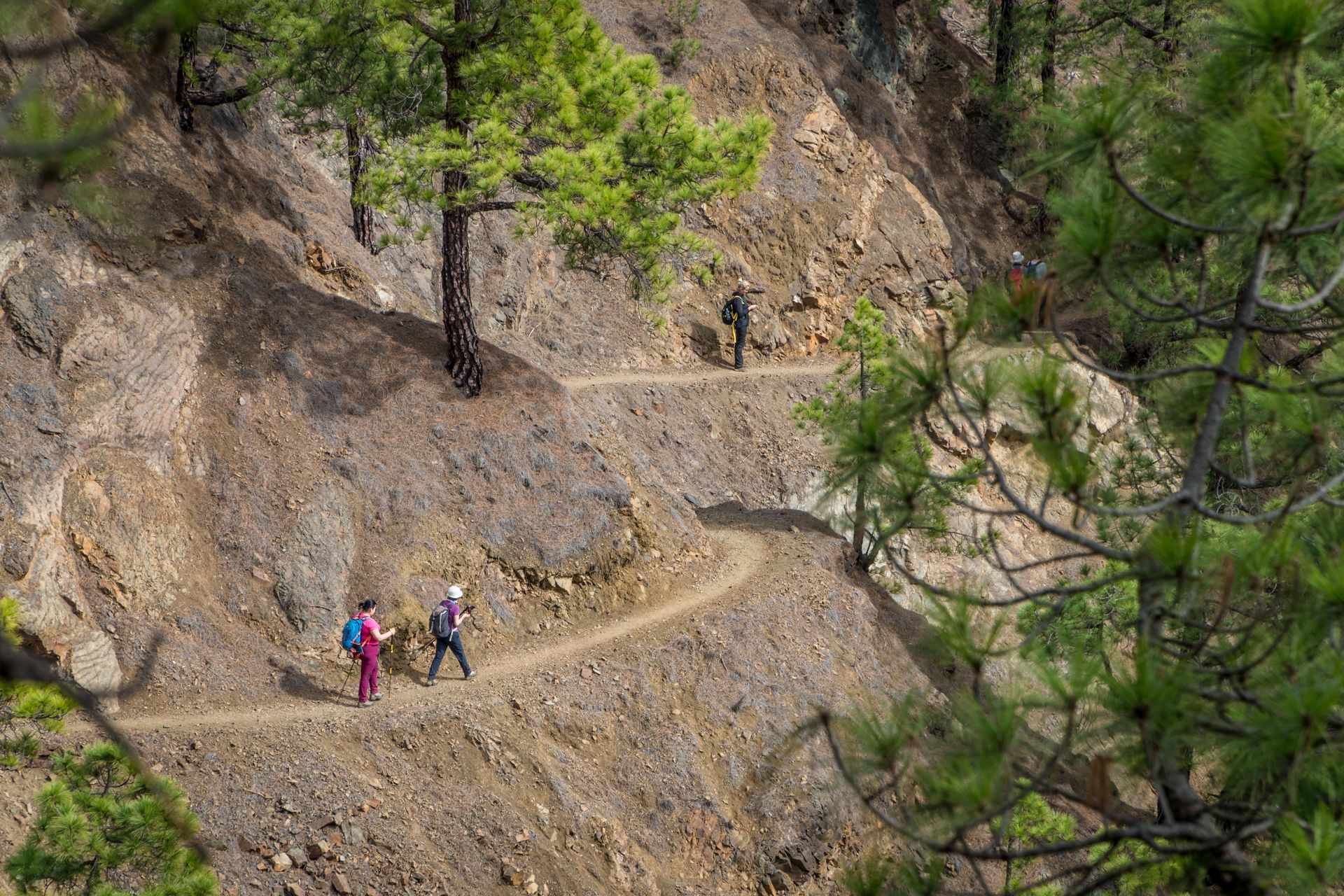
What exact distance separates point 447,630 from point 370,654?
1004 millimetres

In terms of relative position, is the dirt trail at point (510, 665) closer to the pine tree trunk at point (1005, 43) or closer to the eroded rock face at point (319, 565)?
the eroded rock face at point (319, 565)

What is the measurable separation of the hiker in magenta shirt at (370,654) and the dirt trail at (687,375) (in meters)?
9.76

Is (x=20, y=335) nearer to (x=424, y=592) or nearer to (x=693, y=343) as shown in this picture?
(x=424, y=592)

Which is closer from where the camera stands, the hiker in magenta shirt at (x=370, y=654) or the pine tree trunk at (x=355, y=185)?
the hiker in magenta shirt at (x=370, y=654)

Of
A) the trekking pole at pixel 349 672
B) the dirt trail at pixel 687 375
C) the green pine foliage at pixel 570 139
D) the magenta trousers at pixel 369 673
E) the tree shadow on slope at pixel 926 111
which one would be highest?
the tree shadow on slope at pixel 926 111

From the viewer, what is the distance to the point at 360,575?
13.0 meters

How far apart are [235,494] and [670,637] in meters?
5.94

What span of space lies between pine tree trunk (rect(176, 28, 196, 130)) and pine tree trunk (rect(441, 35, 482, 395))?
12.9 ft

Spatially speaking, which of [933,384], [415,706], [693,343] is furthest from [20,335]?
[693,343]

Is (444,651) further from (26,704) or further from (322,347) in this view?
(26,704)

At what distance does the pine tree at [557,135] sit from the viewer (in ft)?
42.1

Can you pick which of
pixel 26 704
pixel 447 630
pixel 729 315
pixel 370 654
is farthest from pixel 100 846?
pixel 729 315

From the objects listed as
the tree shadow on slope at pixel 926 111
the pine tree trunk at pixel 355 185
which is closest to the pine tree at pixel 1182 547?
the pine tree trunk at pixel 355 185

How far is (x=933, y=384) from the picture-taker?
187 inches
